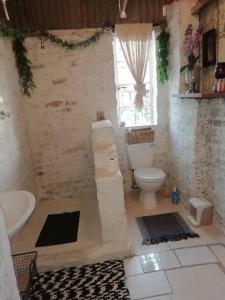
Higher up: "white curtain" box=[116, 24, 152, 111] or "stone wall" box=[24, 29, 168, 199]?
"white curtain" box=[116, 24, 152, 111]

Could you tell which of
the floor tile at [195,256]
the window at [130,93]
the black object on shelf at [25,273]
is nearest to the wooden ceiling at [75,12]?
the window at [130,93]

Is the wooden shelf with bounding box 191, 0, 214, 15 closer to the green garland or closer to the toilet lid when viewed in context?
the green garland

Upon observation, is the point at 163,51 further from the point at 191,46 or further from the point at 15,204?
the point at 15,204

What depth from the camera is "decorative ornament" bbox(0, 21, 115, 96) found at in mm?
3000

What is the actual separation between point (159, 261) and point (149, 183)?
0.98m

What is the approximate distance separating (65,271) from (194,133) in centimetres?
201

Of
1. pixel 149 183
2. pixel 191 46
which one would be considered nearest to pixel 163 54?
pixel 191 46

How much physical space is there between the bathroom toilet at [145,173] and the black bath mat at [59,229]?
0.94 m

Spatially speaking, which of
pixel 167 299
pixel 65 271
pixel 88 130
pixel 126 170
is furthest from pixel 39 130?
pixel 167 299

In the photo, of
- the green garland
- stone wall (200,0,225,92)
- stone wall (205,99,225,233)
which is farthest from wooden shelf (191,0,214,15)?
the green garland

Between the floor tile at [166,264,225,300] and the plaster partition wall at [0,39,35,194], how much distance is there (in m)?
1.81

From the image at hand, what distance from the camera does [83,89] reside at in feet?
10.9

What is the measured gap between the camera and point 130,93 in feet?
11.5

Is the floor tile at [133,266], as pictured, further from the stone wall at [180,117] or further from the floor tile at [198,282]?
the stone wall at [180,117]
